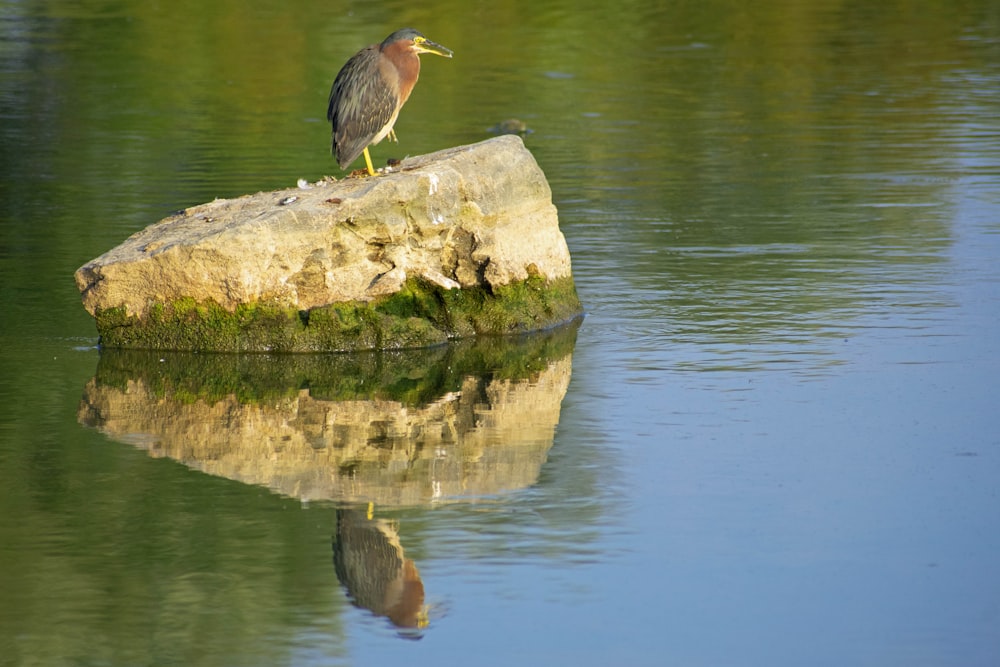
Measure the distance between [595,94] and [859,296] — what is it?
11042 millimetres

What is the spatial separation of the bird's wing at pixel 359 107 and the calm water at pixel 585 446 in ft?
5.01

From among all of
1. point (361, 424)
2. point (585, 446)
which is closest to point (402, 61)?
point (361, 424)

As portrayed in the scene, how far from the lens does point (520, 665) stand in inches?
207

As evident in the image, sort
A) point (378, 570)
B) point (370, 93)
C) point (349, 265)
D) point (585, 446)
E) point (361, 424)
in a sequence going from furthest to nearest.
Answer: point (370, 93)
point (349, 265)
point (361, 424)
point (585, 446)
point (378, 570)

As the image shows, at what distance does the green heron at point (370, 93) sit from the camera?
1004cm

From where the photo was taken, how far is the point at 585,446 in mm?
7594

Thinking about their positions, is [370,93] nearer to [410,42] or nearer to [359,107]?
[359,107]

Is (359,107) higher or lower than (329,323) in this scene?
higher

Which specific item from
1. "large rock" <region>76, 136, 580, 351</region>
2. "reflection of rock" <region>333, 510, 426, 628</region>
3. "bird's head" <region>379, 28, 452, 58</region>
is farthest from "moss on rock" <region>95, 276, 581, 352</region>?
"reflection of rock" <region>333, 510, 426, 628</region>

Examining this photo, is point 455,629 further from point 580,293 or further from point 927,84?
point 927,84

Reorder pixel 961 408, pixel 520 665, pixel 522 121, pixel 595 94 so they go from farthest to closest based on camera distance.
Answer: pixel 595 94
pixel 522 121
pixel 961 408
pixel 520 665

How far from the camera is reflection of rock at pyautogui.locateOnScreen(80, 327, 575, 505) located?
7.15 meters

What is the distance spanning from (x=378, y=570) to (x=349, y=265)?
3620mm

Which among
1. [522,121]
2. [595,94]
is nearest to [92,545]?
[522,121]
